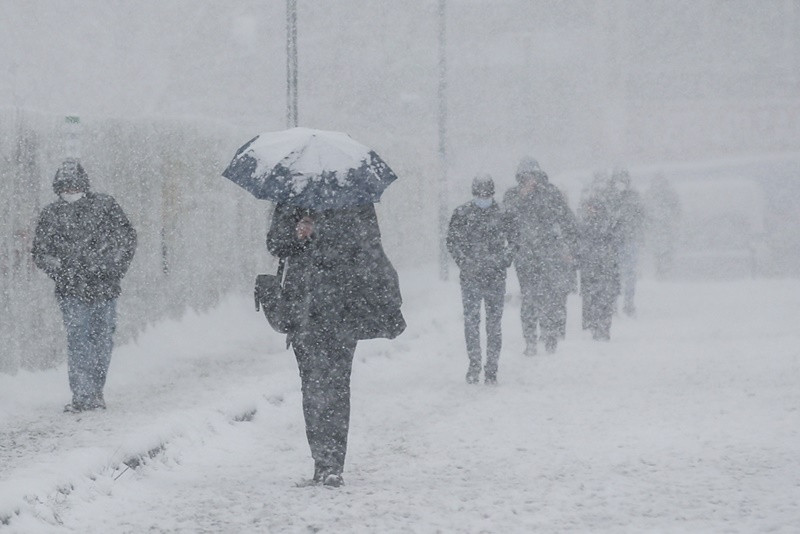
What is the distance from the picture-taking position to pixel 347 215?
6945 mm

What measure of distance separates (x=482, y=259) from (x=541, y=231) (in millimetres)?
2254

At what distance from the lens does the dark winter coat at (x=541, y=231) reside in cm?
1321

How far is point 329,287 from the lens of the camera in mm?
6941

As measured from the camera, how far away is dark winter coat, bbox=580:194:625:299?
1498 centimetres

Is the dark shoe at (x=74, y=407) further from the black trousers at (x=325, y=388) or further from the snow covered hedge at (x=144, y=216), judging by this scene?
the black trousers at (x=325, y=388)

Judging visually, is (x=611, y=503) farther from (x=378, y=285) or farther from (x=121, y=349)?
(x=121, y=349)

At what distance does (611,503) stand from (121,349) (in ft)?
24.4

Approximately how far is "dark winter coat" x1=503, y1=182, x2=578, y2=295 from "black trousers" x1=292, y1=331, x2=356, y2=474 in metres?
6.35

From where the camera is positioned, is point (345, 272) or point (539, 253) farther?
point (539, 253)

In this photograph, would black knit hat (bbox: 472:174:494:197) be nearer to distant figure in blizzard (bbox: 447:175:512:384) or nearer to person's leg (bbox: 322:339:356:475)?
distant figure in blizzard (bbox: 447:175:512:384)

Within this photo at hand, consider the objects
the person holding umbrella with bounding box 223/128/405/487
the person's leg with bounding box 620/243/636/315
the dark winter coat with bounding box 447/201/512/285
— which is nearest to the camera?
the person holding umbrella with bounding box 223/128/405/487

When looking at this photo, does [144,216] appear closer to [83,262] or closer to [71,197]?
[71,197]

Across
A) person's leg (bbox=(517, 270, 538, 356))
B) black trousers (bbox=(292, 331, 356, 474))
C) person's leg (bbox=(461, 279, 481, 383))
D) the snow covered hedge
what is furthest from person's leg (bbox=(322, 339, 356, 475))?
person's leg (bbox=(517, 270, 538, 356))

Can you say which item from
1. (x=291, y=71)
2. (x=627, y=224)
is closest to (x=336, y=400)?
(x=291, y=71)
